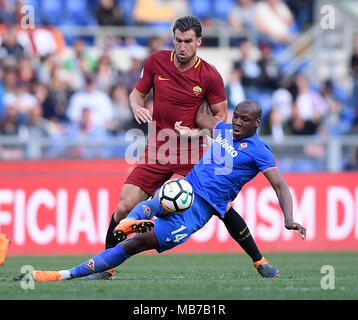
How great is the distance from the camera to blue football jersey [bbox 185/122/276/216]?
26.3ft

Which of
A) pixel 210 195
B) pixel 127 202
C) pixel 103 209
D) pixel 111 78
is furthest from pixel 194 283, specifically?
pixel 111 78

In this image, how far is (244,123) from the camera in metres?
8.01

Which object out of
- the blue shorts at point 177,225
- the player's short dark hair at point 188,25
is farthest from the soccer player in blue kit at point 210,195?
the player's short dark hair at point 188,25

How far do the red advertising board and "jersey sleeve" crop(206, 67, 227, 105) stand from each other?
213 inches

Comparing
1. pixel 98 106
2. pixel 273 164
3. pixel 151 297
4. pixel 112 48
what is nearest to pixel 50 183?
pixel 98 106

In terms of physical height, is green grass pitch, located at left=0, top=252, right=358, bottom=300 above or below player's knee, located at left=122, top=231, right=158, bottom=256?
below

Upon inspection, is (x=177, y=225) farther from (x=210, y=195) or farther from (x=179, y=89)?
(x=179, y=89)

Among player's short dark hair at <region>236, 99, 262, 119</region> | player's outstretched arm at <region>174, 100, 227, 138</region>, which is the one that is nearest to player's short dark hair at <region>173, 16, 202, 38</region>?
player's outstretched arm at <region>174, 100, 227, 138</region>

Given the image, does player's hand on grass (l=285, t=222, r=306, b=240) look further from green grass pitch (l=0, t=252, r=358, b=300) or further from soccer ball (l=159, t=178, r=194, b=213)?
soccer ball (l=159, t=178, r=194, b=213)

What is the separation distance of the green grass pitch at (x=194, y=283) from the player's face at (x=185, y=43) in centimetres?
228

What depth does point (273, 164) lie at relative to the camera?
8000 mm

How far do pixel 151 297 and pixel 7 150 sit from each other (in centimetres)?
761
